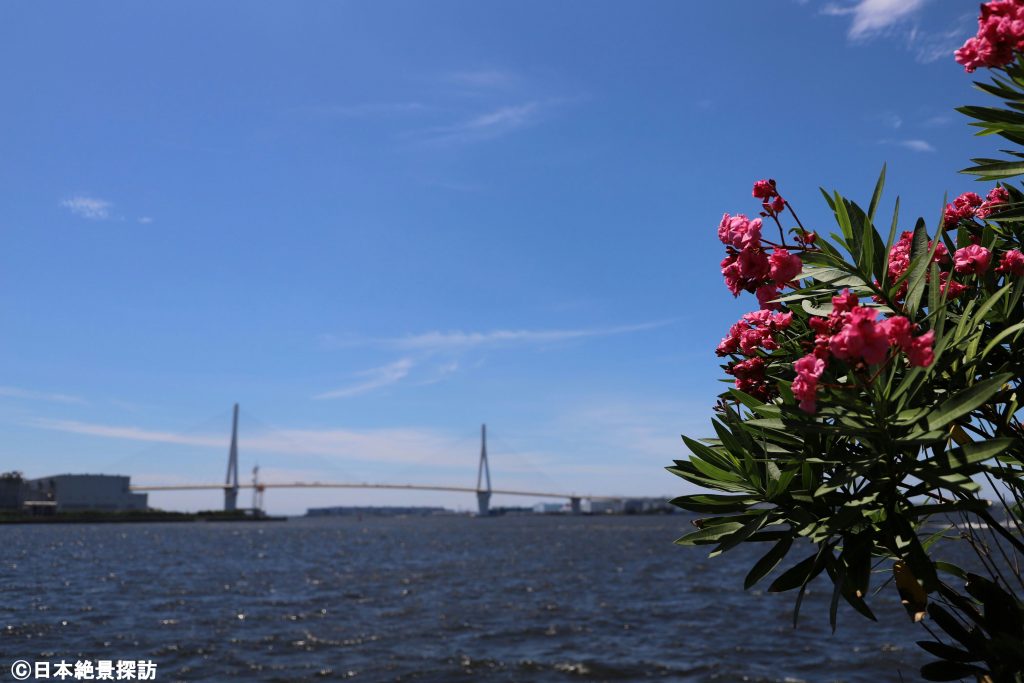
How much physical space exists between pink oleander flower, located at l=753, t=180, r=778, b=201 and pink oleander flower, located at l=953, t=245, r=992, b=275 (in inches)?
33.7

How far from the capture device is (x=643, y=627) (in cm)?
1797

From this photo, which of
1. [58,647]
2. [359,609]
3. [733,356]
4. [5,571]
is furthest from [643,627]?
[5,571]

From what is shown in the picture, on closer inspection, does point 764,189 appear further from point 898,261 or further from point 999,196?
point 999,196

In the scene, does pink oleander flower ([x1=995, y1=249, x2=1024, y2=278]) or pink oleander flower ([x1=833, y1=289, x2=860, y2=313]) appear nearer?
pink oleander flower ([x1=833, y1=289, x2=860, y2=313])

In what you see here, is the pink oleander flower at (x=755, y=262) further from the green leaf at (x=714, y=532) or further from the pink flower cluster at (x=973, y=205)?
the pink flower cluster at (x=973, y=205)

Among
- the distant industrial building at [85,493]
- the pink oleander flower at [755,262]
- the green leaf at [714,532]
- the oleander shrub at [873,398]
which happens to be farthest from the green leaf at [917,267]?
the distant industrial building at [85,493]

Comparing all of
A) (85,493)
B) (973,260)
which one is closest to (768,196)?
(973,260)

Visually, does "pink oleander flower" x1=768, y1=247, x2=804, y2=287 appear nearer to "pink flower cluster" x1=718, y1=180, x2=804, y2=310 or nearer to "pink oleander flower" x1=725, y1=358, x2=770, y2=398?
"pink flower cluster" x1=718, y1=180, x2=804, y2=310

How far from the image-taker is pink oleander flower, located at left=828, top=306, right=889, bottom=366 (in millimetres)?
2168

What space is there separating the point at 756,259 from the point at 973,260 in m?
0.99

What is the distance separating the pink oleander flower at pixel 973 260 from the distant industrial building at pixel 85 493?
135 meters

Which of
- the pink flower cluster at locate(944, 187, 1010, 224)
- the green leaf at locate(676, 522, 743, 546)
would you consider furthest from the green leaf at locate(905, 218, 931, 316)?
the green leaf at locate(676, 522, 743, 546)

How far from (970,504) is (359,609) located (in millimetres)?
20797

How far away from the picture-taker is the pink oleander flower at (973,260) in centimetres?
319
